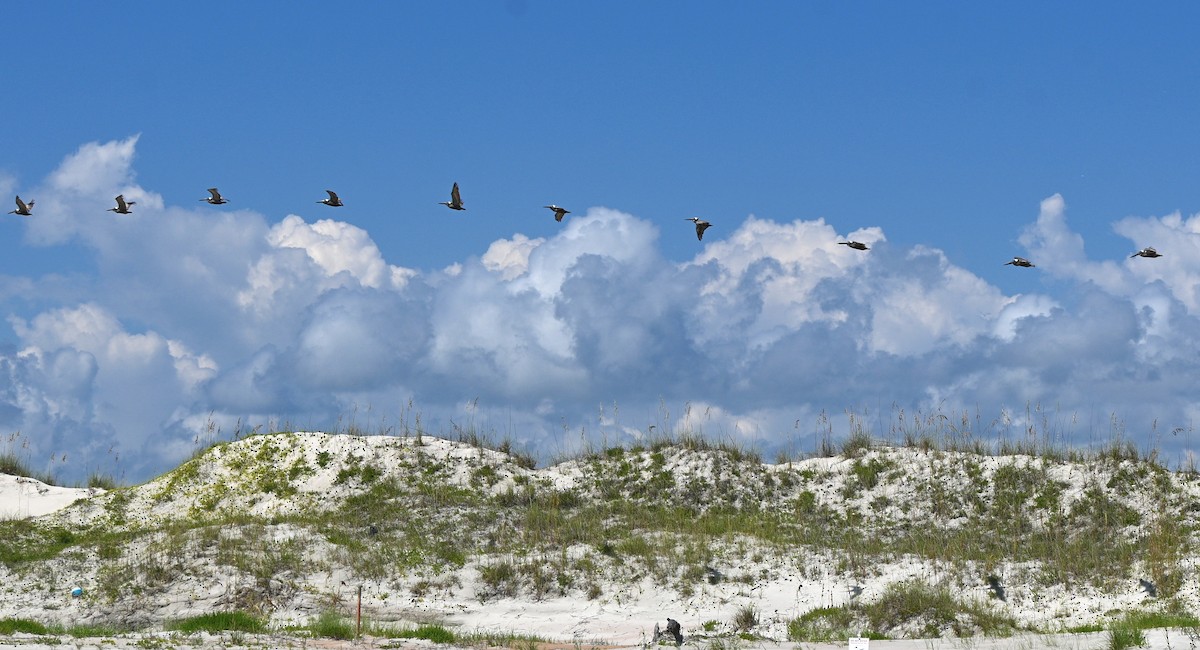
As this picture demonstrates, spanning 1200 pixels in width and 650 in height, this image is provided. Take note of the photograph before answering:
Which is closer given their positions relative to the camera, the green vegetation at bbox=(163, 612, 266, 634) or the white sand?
the green vegetation at bbox=(163, 612, 266, 634)

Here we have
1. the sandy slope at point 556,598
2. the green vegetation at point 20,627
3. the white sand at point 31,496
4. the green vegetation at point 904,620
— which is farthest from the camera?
the white sand at point 31,496

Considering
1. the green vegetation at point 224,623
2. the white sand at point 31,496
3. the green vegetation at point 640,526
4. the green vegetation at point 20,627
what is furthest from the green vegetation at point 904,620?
the white sand at point 31,496

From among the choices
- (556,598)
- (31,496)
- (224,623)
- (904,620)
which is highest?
(31,496)

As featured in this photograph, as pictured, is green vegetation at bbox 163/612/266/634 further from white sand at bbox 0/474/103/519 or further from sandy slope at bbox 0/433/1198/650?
white sand at bbox 0/474/103/519

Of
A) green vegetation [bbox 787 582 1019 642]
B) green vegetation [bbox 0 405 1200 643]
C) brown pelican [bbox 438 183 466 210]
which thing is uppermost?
brown pelican [bbox 438 183 466 210]

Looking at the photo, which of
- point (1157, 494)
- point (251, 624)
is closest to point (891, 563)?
point (1157, 494)

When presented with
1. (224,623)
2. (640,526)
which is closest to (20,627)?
(224,623)

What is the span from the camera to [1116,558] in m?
26.7

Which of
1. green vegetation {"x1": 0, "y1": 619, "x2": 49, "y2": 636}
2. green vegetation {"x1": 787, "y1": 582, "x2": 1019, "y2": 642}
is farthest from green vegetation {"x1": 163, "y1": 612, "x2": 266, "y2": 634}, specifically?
green vegetation {"x1": 787, "y1": 582, "x2": 1019, "y2": 642}

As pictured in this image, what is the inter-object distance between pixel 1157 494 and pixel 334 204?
19272mm

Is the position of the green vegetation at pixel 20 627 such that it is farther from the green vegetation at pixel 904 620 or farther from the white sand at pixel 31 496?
the green vegetation at pixel 904 620

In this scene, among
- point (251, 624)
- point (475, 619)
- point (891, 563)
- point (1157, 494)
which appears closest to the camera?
point (251, 624)

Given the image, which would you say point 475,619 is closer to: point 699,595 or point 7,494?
point 699,595

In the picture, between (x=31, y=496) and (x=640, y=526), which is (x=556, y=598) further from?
(x=31, y=496)
